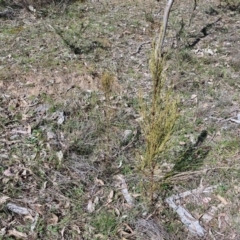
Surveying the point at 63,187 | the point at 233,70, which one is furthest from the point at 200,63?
the point at 63,187

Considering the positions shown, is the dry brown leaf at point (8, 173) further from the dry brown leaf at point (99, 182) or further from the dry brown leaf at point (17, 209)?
the dry brown leaf at point (99, 182)

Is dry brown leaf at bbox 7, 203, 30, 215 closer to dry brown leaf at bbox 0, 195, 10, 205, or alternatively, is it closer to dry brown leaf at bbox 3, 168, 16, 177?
dry brown leaf at bbox 0, 195, 10, 205

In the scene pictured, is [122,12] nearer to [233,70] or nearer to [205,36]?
[205,36]

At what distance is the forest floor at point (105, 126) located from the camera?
10.1ft

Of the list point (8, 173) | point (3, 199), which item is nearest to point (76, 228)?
point (3, 199)

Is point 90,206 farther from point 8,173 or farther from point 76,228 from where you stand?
point 8,173

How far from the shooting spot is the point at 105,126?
155 inches

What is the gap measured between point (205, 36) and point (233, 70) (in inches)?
42.7

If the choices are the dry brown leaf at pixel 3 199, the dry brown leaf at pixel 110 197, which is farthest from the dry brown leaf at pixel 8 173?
the dry brown leaf at pixel 110 197

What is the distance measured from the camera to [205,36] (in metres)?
5.94

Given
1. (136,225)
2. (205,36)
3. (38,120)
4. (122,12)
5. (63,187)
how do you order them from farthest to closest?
1. (122,12)
2. (205,36)
3. (38,120)
4. (63,187)
5. (136,225)

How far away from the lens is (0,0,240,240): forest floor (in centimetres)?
308

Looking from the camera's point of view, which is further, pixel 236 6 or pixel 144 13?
pixel 236 6

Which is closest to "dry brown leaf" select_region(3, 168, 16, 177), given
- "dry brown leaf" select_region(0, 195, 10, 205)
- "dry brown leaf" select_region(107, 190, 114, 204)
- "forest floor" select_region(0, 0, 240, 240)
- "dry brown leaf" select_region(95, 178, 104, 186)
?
"forest floor" select_region(0, 0, 240, 240)
